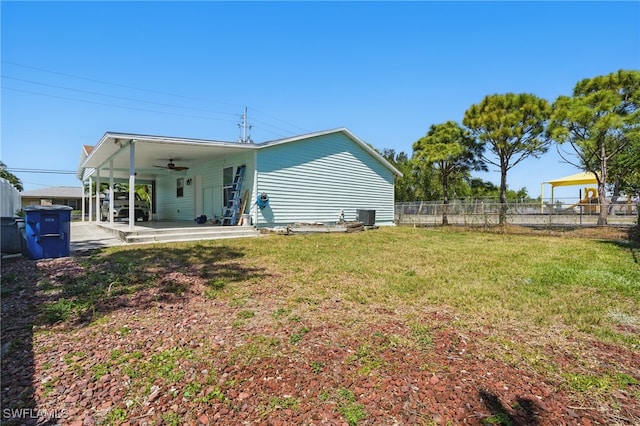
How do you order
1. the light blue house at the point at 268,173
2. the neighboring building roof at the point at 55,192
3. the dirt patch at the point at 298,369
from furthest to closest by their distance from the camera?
the neighboring building roof at the point at 55,192 < the light blue house at the point at 268,173 < the dirt patch at the point at 298,369

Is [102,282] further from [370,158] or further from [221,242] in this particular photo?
[370,158]

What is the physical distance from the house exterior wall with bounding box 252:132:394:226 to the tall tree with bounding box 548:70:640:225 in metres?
8.80

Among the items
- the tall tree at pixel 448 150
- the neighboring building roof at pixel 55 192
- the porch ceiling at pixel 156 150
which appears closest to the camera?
the porch ceiling at pixel 156 150

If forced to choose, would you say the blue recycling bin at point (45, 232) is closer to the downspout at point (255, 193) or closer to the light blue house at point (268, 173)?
the light blue house at point (268, 173)

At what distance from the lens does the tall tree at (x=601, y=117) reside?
1470 centimetres

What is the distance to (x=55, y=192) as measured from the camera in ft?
131

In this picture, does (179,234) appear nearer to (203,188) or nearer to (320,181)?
(203,188)

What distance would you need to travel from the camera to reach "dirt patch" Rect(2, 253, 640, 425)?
2139 millimetres

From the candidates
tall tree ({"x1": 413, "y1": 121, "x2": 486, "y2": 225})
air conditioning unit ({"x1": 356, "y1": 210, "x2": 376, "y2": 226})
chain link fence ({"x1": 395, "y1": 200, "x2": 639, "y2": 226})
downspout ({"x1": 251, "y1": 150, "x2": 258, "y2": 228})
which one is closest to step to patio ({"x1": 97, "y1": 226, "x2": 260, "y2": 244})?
downspout ({"x1": 251, "y1": 150, "x2": 258, "y2": 228})

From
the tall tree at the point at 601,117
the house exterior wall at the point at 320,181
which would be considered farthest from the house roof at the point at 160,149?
the tall tree at the point at 601,117

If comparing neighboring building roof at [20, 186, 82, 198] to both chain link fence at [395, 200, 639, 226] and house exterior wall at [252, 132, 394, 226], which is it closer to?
house exterior wall at [252, 132, 394, 226]

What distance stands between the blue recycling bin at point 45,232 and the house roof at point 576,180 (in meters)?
31.6

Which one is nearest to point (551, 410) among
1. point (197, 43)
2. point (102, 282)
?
point (102, 282)

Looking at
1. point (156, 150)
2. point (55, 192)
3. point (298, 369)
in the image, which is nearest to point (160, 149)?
point (156, 150)
